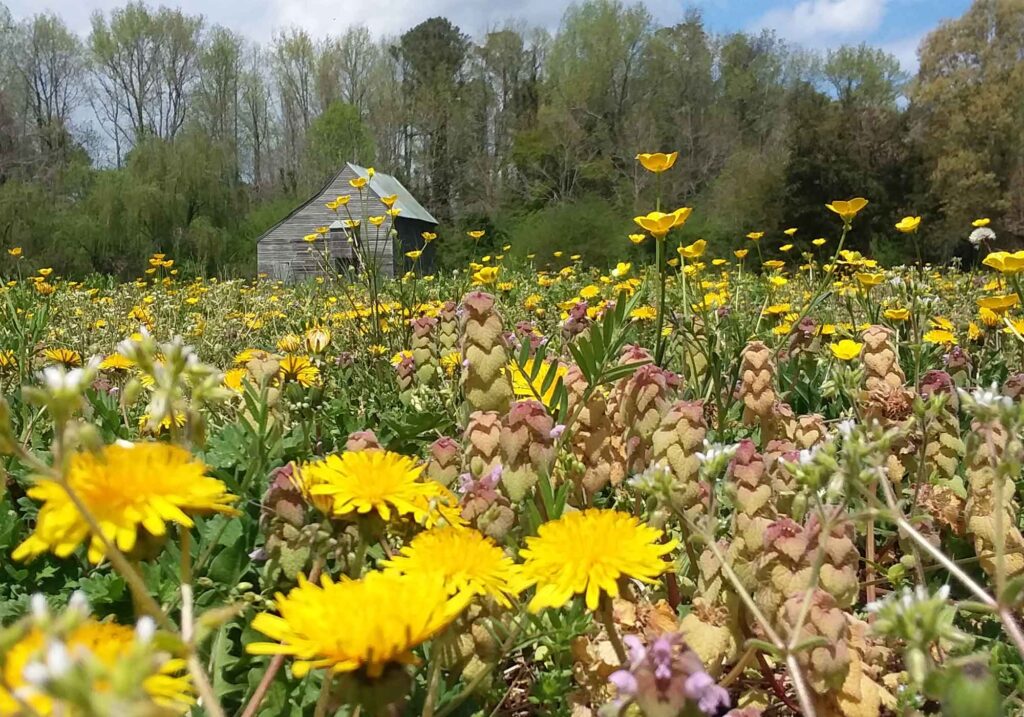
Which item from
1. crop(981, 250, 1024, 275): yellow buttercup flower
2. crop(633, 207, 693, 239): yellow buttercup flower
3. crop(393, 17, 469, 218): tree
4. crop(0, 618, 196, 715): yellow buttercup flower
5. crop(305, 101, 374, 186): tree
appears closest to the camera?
crop(0, 618, 196, 715): yellow buttercup flower

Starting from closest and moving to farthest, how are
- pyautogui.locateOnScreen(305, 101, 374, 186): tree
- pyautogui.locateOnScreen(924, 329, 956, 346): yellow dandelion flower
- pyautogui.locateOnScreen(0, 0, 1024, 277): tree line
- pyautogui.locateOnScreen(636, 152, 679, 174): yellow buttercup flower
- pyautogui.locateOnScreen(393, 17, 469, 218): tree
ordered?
pyautogui.locateOnScreen(636, 152, 679, 174): yellow buttercup flower → pyautogui.locateOnScreen(924, 329, 956, 346): yellow dandelion flower → pyautogui.locateOnScreen(0, 0, 1024, 277): tree line → pyautogui.locateOnScreen(393, 17, 469, 218): tree → pyautogui.locateOnScreen(305, 101, 374, 186): tree

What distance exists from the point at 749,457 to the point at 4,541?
1.30m

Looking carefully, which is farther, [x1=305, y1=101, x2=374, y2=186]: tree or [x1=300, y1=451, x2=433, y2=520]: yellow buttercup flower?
[x1=305, y1=101, x2=374, y2=186]: tree

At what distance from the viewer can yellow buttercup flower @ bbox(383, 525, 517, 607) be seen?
0.80m

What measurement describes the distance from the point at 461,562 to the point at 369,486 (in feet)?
0.45

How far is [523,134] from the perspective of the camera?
34.1 meters

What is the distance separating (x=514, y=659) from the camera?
1316mm

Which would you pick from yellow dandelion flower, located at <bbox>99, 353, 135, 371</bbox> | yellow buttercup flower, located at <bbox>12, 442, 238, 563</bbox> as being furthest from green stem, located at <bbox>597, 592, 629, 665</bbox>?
yellow dandelion flower, located at <bbox>99, 353, 135, 371</bbox>

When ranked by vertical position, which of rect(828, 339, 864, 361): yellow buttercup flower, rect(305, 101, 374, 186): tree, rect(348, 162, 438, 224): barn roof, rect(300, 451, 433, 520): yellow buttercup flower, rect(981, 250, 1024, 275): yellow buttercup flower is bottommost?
rect(828, 339, 864, 361): yellow buttercup flower

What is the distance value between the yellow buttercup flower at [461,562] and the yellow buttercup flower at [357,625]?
0.44 feet

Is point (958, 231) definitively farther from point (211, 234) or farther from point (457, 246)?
point (211, 234)

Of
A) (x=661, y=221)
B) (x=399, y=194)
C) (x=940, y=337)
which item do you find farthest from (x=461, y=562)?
(x=399, y=194)

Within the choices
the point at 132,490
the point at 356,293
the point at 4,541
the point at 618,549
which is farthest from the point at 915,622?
the point at 356,293

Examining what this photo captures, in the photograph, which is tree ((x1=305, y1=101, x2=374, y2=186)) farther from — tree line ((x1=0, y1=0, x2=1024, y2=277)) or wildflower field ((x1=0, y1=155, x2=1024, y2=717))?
wildflower field ((x1=0, y1=155, x2=1024, y2=717))
